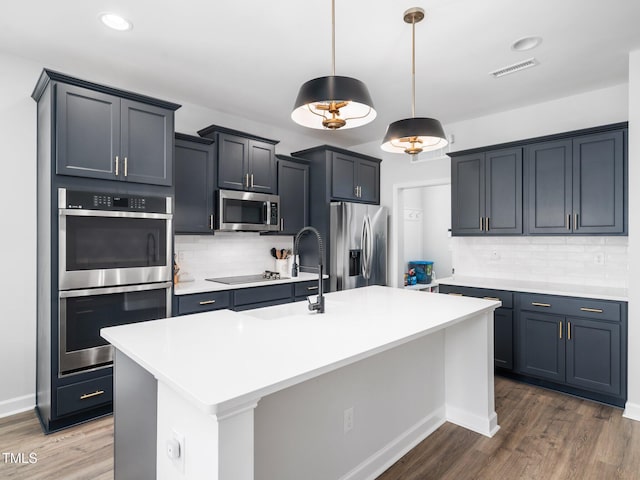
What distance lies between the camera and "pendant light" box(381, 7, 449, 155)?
204cm

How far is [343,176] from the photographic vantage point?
4.62 m

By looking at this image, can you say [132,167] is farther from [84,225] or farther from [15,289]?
[15,289]

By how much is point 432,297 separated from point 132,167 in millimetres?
2436

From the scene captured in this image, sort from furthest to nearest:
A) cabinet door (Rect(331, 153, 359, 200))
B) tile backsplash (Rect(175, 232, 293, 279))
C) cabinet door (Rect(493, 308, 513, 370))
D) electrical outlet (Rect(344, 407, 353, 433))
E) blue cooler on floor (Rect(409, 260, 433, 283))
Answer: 1. blue cooler on floor (Rect(409, 260, 433, 283))
2. cabinet door (Rect(331, 153, 359, 200))
3. tile backsplash (Rect(175, 232, 293, 279))
4. cabinet door (Rect(493, 308, 513, 370))
5. electrical outlet (Rect(344, 407, 353, 433))

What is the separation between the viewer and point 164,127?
9.65 ft

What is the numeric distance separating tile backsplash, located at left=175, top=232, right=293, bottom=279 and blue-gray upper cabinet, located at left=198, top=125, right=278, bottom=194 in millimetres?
616

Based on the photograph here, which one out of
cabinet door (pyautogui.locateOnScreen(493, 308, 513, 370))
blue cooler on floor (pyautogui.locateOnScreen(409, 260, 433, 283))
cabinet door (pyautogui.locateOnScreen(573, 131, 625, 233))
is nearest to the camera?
cabinet door (pyautogui.locateOnScreen(573, 131, 625, 233))

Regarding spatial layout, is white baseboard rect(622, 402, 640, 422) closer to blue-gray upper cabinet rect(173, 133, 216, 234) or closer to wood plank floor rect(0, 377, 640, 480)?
wood plank floor rect(0, 377, 640, 480)

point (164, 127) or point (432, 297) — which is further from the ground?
point (164, 127)

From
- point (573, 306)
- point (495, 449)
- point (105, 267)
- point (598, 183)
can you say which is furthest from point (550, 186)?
point (105, 267)

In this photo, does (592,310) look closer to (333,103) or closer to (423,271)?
(333,103)

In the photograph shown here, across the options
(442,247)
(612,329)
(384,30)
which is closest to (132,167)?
(384,30)

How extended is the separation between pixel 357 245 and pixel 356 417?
2690 millimetres

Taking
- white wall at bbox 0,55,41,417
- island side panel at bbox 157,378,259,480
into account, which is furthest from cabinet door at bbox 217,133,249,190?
island side panel at bbox 157,378,259,480
